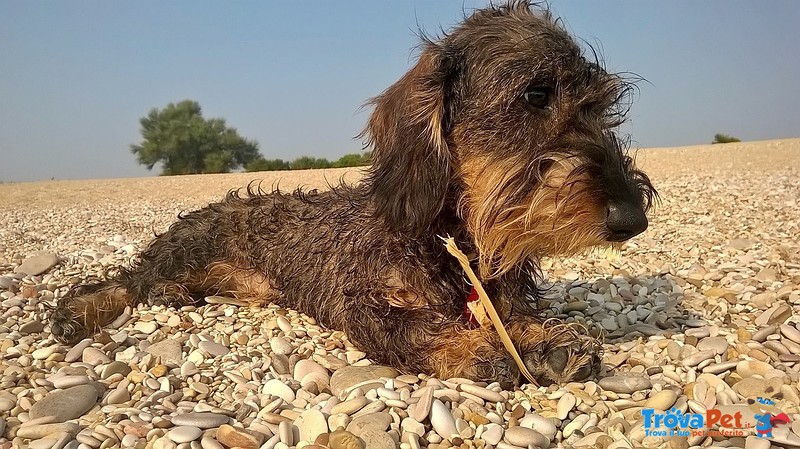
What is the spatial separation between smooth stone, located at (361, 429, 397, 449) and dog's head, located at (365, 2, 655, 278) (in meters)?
1.26

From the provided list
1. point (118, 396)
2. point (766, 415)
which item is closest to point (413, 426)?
point (766, 415)

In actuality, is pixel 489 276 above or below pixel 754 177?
below

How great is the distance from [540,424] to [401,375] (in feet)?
3.37

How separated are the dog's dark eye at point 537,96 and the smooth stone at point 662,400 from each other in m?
1.68

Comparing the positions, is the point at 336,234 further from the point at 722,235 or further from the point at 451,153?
the point at 722,235

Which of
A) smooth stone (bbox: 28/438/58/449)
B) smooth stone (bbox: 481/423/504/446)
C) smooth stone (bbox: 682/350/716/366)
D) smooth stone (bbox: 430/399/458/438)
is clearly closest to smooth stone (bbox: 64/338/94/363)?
smooth stone (bbox: 28/438/58/449)

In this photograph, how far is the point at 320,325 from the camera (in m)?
5.01

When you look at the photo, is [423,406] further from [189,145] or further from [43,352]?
[189,145]

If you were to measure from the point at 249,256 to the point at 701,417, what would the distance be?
414cm

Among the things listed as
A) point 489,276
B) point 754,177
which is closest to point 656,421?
point 489,276

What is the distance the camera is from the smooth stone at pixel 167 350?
4332 millimetres

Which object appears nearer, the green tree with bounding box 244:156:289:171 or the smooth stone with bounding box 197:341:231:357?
the smooth stone with bounding box 197:341:231:357

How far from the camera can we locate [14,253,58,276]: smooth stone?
7.40 meters

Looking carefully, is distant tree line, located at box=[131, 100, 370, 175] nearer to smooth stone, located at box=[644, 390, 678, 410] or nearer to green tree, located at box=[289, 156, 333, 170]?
green tree, located at box=[289, 156, 333, 170]
